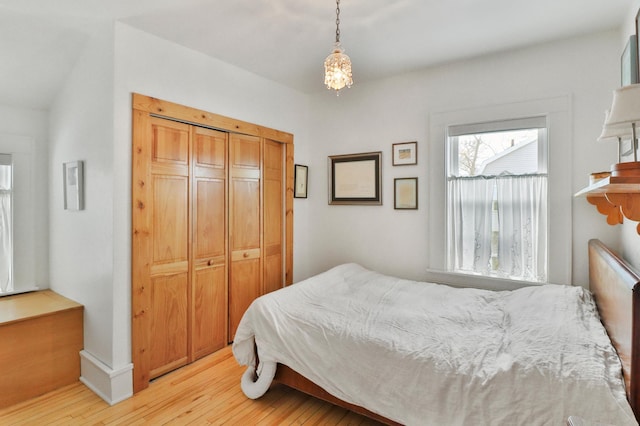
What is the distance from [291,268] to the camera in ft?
12.3

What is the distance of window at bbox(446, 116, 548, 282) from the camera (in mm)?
2748

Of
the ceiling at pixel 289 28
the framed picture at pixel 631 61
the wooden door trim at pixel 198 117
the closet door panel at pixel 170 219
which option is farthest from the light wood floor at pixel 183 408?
the framed picture at pixel 631 61

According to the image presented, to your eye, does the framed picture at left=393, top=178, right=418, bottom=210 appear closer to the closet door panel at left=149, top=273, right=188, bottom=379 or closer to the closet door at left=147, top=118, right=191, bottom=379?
the closet door at left=147, top=118, right=191, bottom=379

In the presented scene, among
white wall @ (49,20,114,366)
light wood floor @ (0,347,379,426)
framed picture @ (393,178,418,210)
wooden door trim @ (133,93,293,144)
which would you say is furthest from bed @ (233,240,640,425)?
wooden door trim @ (133,93,293,144)

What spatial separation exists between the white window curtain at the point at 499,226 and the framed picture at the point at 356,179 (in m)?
0.75

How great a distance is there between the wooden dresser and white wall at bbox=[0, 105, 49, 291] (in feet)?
1.28

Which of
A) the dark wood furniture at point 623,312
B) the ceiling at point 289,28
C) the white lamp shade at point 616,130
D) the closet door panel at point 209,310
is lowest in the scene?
the closet door panel at point 209,310

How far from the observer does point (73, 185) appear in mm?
2648

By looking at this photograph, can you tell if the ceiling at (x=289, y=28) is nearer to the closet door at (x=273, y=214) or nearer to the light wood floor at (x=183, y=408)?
the closet door at (x=273, y=214)

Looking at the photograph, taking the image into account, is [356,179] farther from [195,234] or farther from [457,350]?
[457,350]

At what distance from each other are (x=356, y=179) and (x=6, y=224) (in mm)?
3224

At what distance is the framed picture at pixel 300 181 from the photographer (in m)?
3.78

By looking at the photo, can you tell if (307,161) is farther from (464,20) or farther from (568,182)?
(568,182)

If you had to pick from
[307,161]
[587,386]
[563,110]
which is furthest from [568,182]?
[307,161]
